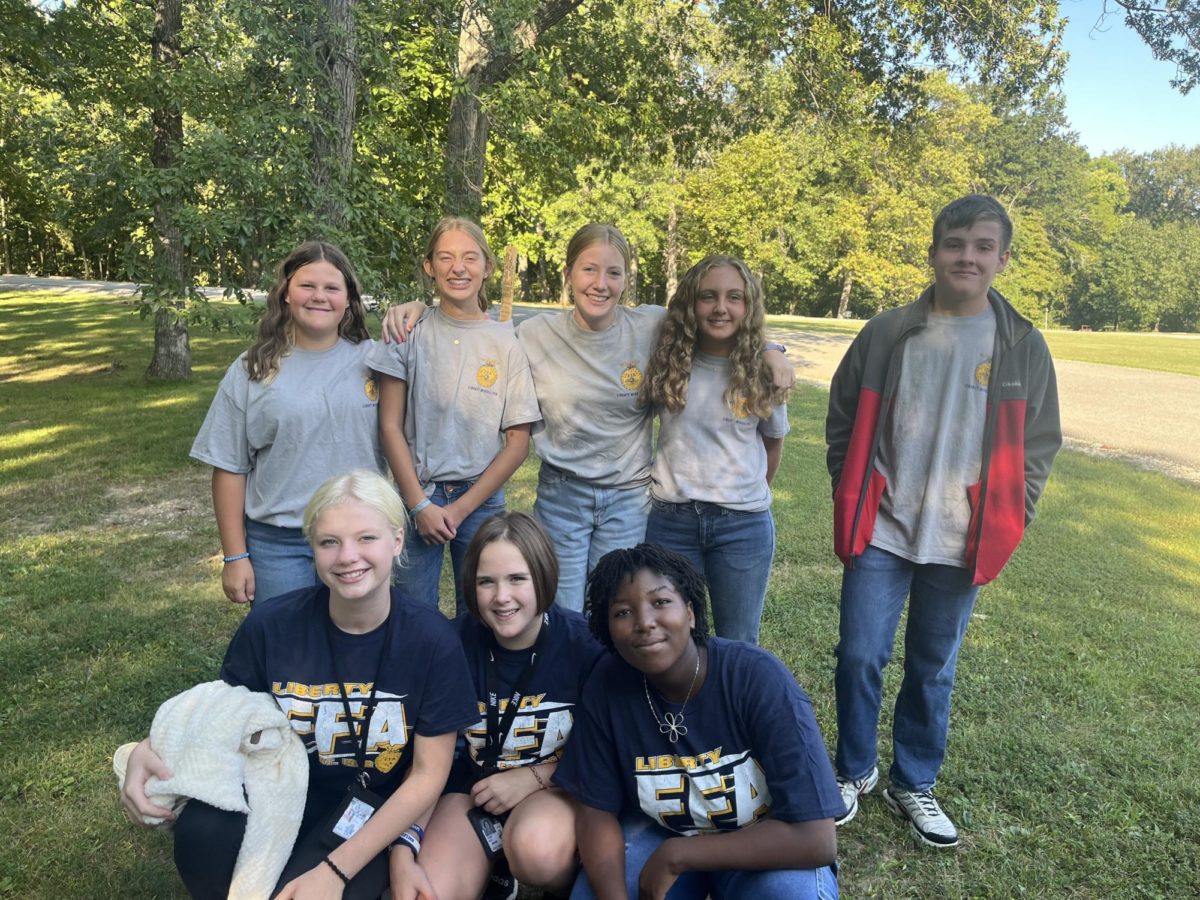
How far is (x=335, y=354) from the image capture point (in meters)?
2.84

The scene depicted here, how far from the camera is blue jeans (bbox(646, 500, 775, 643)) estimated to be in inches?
116

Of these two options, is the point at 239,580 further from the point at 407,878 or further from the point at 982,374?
the point at 982,374

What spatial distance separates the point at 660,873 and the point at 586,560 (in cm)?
133

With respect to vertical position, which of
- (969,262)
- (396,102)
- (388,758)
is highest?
(396,102)

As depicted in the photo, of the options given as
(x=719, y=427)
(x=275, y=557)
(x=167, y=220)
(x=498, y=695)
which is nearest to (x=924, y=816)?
(x=719, y=427)

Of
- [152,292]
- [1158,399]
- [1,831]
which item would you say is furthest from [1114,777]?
[1158,399]

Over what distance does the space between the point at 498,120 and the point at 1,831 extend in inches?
251

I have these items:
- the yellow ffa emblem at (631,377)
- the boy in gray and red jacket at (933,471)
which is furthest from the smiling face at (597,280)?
the boy in gray and red jacket at (933,471)

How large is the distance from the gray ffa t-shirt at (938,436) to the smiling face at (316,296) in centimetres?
193

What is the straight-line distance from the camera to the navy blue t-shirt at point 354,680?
219 cm

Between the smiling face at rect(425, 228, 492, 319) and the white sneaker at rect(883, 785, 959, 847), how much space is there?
2.45 meters

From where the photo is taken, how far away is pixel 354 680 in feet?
7.27

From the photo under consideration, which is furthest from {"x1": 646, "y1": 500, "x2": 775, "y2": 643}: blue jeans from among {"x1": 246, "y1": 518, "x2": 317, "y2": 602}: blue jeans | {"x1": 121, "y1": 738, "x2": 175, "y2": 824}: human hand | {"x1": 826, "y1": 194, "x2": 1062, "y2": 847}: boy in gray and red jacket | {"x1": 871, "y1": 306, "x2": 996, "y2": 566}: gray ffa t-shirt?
{"x1": 121, "y1": 738, "x2": 175, "y2": 824}: human hand

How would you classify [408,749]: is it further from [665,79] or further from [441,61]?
[665,79]
